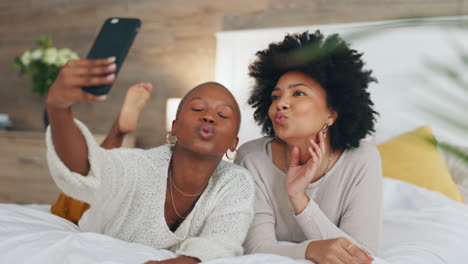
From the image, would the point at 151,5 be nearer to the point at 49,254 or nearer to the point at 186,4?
the point at 186,4

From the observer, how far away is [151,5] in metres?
3.31

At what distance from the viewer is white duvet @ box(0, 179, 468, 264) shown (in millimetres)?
894

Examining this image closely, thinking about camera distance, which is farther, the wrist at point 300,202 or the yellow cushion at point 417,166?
the yellow cushion at point 417,166

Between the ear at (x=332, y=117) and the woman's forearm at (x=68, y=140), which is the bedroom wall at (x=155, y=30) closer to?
the ear at (x=332, y=117)

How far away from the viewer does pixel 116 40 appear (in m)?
0.82

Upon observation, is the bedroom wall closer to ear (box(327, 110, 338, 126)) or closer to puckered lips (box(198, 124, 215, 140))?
ear (box(327, 110, 338, 126))

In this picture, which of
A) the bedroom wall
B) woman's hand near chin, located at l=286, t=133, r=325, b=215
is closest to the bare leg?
woman's hand near chin, located at l=286, t=133, r=325, b=215

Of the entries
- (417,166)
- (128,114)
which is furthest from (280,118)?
(417,166)

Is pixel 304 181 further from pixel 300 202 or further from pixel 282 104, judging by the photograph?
pixel 282 104

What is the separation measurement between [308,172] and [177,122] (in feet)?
1.16

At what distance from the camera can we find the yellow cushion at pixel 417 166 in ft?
5.81

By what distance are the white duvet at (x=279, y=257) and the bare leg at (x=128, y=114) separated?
51 cm

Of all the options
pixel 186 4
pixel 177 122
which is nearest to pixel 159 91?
pixel 186 4

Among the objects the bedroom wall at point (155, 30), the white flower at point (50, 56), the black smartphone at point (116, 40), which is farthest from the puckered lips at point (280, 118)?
the white flower at point (50, 56)
